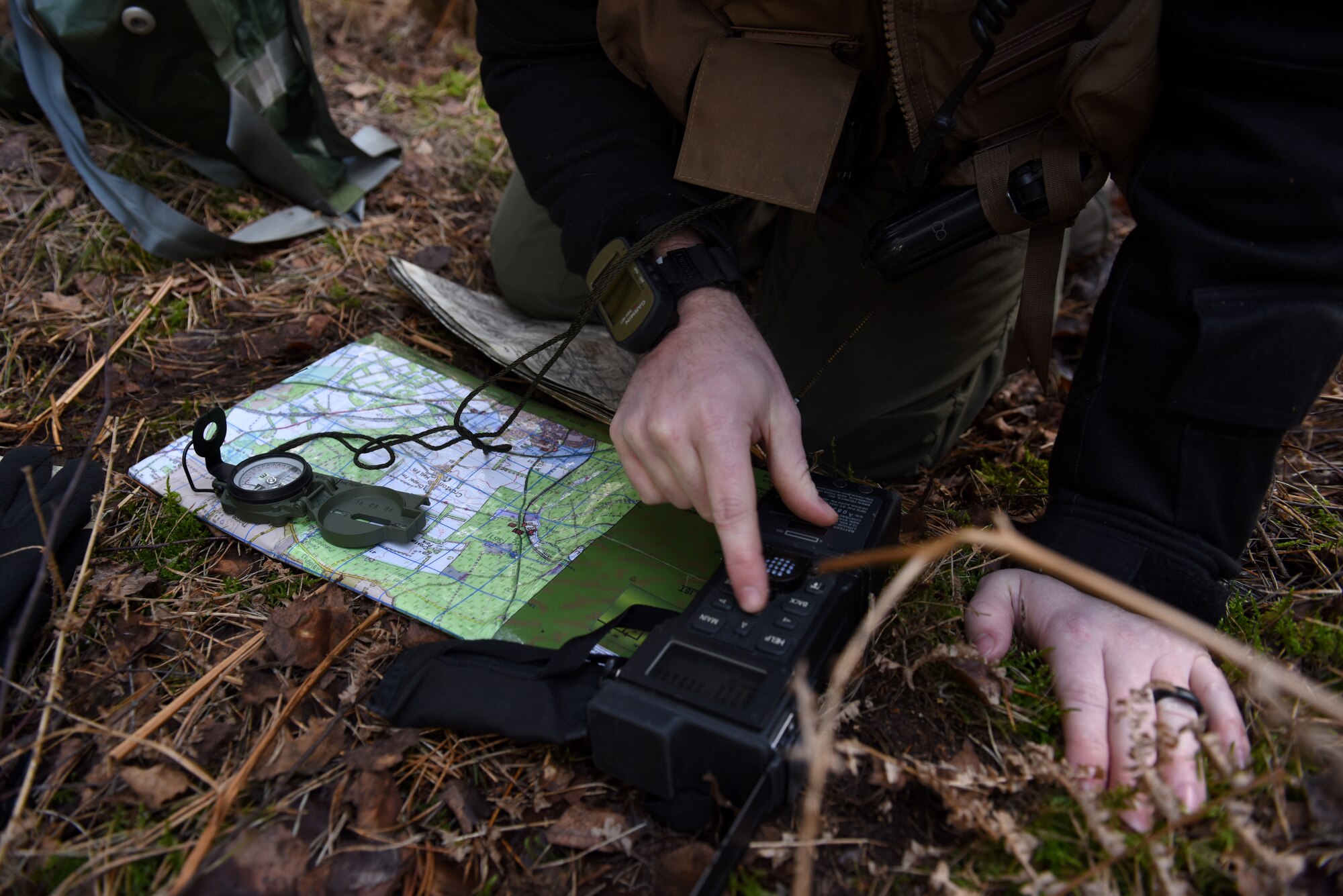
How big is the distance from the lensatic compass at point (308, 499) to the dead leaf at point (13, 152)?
60.1 inches

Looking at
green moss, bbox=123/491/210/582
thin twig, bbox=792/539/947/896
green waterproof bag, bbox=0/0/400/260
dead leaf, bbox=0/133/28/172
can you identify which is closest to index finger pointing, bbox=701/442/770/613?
thin twig, bbox=792/539/947/896

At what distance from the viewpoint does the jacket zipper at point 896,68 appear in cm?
158

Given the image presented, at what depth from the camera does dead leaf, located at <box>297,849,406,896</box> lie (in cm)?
119

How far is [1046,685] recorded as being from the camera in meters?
1.35

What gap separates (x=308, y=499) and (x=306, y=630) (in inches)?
12.5

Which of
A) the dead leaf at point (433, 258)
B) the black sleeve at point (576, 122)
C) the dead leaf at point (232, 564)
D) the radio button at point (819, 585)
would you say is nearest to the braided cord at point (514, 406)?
the black sleeve at point (576, 122)

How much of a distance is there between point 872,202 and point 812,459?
2.15ft

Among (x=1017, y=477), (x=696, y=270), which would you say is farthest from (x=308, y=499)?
(x=1017, y=477)

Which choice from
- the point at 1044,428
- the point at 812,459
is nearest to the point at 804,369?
the point at 812,459

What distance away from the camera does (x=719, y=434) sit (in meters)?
1.36

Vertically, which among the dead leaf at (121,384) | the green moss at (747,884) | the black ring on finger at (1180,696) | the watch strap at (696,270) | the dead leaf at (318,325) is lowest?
the dead leaf at (121,384)

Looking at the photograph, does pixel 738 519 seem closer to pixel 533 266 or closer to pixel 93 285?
pixel 533 266

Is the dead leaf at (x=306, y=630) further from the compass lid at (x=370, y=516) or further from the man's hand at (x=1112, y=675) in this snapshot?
the man's hand at (x=1112, y=675)

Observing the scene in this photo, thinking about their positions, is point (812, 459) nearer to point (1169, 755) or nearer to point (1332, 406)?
point (1169, 755)
